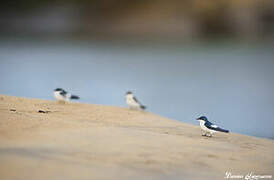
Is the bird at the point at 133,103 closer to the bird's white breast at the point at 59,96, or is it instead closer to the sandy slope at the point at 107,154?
the bird's white breast at the point at 59,96

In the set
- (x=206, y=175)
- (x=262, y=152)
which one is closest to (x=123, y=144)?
(x=206, y=175)

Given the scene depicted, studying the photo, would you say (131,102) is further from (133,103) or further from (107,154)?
(107,154)

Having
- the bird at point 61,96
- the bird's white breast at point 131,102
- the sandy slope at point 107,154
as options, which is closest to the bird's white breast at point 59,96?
the bird at point 61,96

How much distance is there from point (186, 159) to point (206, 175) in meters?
0.35

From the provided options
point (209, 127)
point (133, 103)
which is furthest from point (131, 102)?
point (209, 127)

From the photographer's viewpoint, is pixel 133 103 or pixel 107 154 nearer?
pixel 107 154

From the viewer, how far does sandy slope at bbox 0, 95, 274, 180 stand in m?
2.59

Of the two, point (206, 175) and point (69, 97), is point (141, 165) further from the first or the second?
point (69, 97)

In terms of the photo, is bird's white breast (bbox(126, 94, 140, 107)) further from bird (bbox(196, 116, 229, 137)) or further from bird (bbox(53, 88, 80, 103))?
bird (bbox(196, 116, 229, 137))

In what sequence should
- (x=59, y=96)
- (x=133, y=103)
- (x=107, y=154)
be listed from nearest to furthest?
(x=107, y=154)
(x=59, y=96)
(x=133, y=103)

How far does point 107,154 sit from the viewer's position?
3102 millimetres

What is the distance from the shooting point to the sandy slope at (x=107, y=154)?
2586 millimetres

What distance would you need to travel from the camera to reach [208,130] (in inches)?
198

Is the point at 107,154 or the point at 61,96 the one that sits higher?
the point at 61,96
